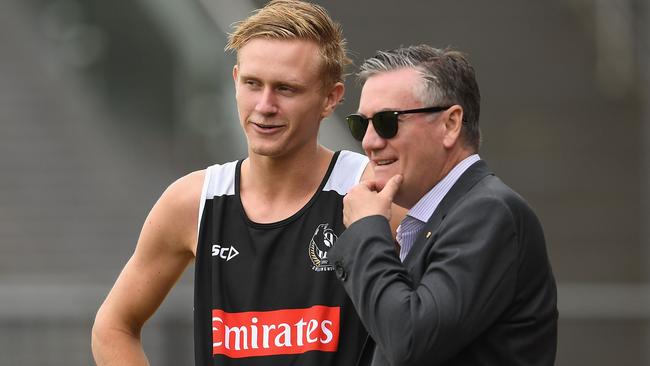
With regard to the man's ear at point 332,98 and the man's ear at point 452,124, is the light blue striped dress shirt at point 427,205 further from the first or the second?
the man's ear at point 332,98

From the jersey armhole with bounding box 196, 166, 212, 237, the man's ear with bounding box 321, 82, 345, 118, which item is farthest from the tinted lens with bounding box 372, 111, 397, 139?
the jersey armhole with bounding box 196, 166, 212, 237

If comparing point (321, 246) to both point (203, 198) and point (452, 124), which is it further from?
point (452, 124)

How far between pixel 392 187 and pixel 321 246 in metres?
0.66

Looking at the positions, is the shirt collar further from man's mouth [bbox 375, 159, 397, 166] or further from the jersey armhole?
the jersey armhole

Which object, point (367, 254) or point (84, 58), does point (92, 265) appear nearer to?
point (84, 58)

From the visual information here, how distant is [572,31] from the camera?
1166cm

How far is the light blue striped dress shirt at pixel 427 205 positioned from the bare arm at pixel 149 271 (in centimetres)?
94

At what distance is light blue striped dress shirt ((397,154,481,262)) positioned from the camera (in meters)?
3.35

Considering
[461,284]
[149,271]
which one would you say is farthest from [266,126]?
[461,284]

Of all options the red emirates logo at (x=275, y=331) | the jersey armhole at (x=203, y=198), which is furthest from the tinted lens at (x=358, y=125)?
the jersey armhole at (x=203, y=198)

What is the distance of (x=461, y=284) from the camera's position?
121 inches

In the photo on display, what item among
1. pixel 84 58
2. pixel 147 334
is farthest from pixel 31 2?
pixel 147 334

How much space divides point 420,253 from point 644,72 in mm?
7821

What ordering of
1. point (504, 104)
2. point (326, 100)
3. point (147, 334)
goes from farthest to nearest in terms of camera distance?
1. point (504, 104)
2. point (147, 334)
3. point (326, 100)
